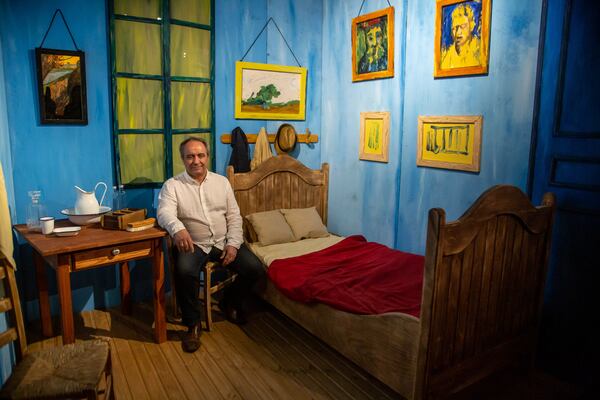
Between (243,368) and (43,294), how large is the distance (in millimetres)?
1431

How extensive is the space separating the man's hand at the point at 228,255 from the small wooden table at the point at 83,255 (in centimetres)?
45

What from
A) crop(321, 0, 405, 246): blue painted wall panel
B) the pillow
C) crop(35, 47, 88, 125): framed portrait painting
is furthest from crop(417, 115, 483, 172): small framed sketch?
crop(35, 47, 88, 125): framed portrait painting

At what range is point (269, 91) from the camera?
400 cm

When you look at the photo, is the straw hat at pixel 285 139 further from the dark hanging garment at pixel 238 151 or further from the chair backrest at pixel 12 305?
the chair backrest at pixel 12 305

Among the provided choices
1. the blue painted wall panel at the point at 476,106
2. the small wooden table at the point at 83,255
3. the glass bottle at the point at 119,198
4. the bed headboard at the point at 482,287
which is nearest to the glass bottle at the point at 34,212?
the small wooden table at the point at 83,255

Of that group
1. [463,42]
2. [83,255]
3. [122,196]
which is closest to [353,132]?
[463,42]

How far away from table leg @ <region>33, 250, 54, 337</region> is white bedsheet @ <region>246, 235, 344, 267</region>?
1415 mm

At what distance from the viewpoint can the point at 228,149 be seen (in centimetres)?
388

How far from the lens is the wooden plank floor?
2514 mm

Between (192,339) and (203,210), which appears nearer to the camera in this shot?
(192,339)

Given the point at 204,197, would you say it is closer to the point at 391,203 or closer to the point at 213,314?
the point at 213,314

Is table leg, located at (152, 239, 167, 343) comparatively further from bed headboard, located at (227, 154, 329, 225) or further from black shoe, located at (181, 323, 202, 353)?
bed headboard, located at (227, 154, 329, 225)

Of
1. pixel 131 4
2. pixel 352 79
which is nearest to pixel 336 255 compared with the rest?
pixel 352 79

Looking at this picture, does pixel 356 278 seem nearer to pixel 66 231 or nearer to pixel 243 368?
pixel 243 368
